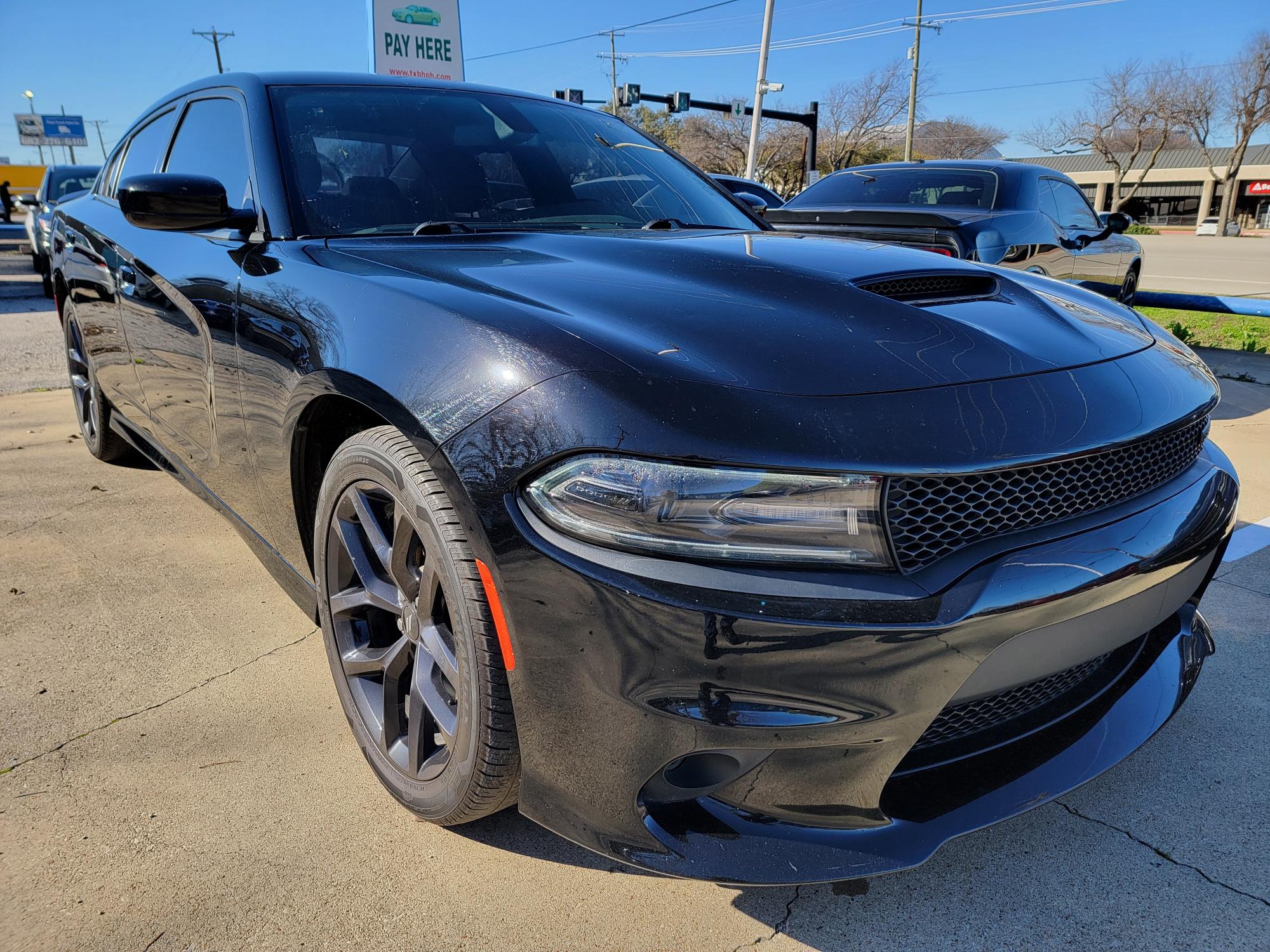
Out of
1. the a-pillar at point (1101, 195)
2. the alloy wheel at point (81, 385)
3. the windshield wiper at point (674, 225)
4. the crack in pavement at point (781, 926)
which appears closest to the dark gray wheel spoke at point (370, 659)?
the crack in pavement at point (781, 926)

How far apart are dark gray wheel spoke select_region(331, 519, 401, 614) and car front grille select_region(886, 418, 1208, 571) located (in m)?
1.00

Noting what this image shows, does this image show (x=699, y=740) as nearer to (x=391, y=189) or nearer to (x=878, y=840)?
(x=878, y=840)

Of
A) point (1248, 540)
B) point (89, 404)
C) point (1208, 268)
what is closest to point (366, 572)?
point (89, 404)

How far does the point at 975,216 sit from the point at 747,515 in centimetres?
523

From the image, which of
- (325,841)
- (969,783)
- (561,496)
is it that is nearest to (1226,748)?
(969,783)

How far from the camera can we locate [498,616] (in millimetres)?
1437

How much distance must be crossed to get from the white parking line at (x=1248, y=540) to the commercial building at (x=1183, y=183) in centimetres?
6140

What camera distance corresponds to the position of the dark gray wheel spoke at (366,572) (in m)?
1.83

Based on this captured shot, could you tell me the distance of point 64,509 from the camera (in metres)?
3.70

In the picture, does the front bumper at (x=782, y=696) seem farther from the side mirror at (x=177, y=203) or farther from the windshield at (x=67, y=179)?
the windshield at (x=67, y=179)

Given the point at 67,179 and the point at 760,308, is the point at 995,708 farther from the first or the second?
the point at 67,179

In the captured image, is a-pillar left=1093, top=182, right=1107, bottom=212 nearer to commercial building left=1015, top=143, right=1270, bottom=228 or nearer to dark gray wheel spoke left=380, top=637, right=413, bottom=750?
commercial building left=1015, top=143, right=1270, bottom=228

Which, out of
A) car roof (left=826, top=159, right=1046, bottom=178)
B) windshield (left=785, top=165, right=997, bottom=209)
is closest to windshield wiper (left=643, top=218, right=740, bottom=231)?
windshield (left=785, top=165, right=997, bottom=209)

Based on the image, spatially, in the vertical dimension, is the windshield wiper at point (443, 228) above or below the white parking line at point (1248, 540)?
above
